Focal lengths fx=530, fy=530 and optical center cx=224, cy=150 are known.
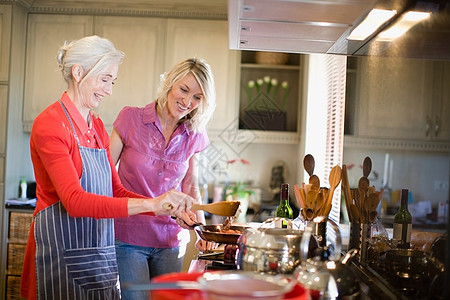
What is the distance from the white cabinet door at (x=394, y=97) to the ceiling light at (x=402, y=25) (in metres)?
0.06

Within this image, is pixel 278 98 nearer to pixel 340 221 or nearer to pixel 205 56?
pixel 205 56

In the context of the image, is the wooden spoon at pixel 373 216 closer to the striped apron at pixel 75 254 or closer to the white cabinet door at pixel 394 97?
the white cabinet door at pixel 394 97

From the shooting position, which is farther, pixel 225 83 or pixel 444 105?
pixel 225 83

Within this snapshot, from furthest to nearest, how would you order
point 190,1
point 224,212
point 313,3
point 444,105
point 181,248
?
point 190,1, point 181,248, point 224,212, point 313,3, point 444,105

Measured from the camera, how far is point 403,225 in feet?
4.46

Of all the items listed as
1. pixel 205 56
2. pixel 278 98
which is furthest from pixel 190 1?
pixel 278 98

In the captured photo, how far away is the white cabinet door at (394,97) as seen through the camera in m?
1.21

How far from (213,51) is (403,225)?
10.1ft

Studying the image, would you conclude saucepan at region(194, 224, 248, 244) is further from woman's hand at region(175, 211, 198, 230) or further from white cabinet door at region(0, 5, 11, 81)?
white cabinet door at region(0, 5, 11, 81)

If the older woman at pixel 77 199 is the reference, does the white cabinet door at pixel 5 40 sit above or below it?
above

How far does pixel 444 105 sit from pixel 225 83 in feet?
10.5

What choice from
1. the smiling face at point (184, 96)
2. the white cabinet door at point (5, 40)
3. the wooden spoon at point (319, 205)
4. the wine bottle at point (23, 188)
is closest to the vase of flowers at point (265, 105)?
the wine bottle at point (23, 188)

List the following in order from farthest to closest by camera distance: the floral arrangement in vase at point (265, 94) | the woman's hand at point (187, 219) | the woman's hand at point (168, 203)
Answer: the floral arrangement in vase at point (265, 94) < the woman's hand at point (187, 219) < the woman's hand at point (168, 203)

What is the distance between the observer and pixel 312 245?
134 cm
